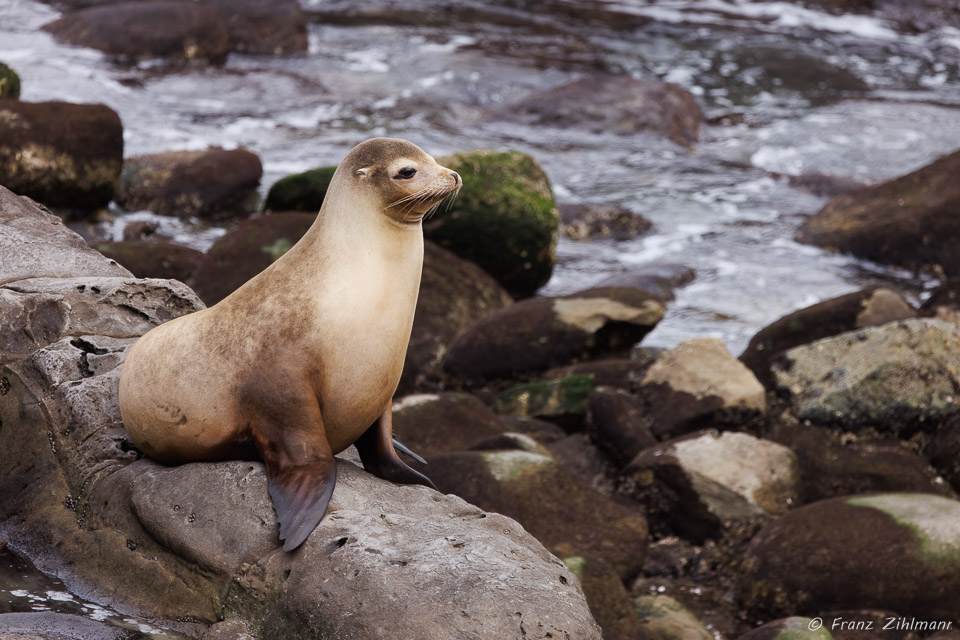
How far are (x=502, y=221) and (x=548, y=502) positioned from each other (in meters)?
5.59

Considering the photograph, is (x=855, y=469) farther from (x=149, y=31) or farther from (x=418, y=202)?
(x=149, y=31)

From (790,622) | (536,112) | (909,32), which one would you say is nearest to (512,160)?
→ (536,112)

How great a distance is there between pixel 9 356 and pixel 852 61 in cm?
1941

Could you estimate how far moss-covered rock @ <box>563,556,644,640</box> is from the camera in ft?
17.4

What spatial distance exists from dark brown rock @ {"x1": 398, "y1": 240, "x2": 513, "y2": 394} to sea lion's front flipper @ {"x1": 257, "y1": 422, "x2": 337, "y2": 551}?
475 cm

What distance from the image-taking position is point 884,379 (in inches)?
311

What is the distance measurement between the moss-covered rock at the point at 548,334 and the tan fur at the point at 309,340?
191 inches

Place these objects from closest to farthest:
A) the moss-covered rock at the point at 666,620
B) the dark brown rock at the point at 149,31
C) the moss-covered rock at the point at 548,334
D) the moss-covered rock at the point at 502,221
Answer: the moss-covered rock at the point at 666,620 → the moss-covered rock at the point at 548,334 → the moss-covered rock at the point at 502,221 → the dark brown rock at the point at 149,31

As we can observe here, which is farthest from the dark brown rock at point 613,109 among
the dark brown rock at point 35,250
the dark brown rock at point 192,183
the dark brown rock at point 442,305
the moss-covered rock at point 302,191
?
the dark brown rock at point 35,250

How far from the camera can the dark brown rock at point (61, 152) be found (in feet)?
35.7

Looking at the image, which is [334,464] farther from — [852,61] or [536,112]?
[852,61]

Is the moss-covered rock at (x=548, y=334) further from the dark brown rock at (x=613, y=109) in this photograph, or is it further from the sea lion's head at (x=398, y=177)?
the dark brown rock at (x=613, y=109)

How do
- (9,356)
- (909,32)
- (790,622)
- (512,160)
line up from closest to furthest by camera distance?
1. (9,356)
2. (790,622)
3. (512,160)
4. (909,32)

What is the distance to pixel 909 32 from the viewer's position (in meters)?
23.5
